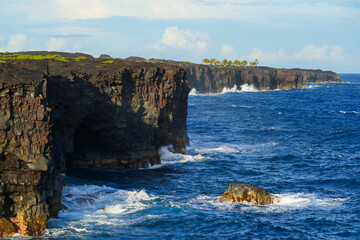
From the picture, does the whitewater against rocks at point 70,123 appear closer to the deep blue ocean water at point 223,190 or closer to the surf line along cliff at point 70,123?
the surf line along cliff at point 70,123

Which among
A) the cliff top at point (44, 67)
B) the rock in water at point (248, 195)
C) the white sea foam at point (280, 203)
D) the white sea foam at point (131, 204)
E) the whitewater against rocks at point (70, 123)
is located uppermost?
the cliff top at point (44, 67)

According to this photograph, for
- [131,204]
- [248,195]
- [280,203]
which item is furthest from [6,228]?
[280,203]

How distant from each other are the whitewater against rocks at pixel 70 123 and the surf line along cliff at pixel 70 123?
7 cm

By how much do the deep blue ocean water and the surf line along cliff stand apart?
239 cm

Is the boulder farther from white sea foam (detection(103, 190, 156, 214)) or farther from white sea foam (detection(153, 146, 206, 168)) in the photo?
white sea foam (detection(153, 146, 206, 168))

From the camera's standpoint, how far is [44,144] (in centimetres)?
3138

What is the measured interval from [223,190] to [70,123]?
55.9ft

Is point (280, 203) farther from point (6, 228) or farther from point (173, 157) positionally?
point (6, 228)

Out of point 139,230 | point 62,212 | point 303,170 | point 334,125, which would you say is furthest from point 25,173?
point 334,125

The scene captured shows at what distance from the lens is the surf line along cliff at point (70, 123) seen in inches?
1227

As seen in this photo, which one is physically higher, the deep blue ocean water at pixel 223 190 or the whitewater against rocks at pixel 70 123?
the whitewater against rocks at pixel 70 123

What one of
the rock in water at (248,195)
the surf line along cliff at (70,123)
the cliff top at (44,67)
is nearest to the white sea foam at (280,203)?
the rock in water at (248,195)

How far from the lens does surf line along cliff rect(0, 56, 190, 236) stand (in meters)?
31.2

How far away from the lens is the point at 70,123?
46750 mm
